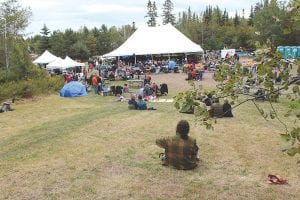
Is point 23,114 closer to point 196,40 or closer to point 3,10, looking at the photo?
point 3,10

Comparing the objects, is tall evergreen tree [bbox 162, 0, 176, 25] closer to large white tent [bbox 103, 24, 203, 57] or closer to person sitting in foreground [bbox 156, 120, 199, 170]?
large white tent [bbox 103, 24, 203, 57]

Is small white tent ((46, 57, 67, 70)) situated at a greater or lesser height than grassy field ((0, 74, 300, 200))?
→ greater

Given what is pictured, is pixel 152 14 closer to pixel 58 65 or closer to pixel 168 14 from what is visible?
pixel 168 14

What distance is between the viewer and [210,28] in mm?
80312

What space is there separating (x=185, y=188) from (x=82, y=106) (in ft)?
42.3

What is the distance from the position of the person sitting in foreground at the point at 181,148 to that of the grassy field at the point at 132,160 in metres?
0.19

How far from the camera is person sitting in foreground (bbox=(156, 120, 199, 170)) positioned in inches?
328

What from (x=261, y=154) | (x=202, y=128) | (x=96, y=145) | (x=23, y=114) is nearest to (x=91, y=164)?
(x=96, y=145)

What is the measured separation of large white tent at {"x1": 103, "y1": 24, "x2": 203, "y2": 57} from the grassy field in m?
20.1

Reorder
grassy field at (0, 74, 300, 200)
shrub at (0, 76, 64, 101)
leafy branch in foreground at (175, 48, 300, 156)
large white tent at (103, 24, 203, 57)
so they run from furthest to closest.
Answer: large white tent at (103, 24, 203, 57) < shrub at (0, 76, 64, 101) < grassy field at (0, 74, 300, 200) < leafy branch in foreground at (175, 48, 300, 156)

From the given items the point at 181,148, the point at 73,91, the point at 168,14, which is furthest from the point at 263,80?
the point at 168,14

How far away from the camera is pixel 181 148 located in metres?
8.33

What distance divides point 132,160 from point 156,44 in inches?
1090

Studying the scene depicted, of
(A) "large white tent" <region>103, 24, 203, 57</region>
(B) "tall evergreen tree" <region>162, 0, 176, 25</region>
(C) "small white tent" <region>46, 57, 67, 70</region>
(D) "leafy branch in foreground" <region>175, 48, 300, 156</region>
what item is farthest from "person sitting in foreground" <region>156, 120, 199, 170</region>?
(B) "tall evergreen tree" <region>162, 0, 176, 25</region>
